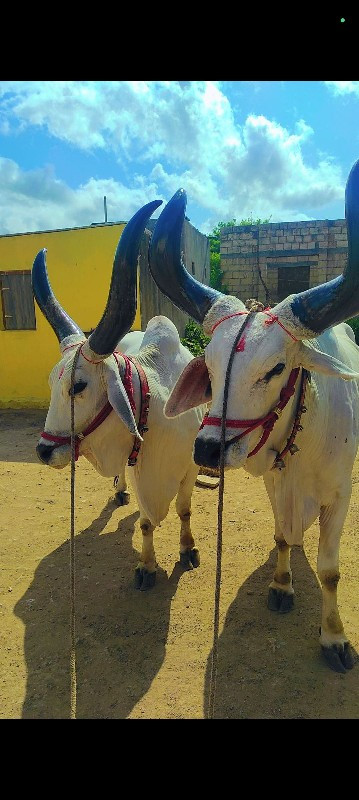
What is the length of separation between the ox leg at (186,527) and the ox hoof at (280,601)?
0.75 metres

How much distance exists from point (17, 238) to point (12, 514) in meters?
6.57

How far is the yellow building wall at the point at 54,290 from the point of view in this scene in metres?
9.30

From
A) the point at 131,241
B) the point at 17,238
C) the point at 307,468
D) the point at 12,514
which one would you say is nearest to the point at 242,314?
the point at 131,241

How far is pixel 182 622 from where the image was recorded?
10.5 ft

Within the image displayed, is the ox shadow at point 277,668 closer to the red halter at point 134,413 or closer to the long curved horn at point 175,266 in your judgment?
the red halter at point 134,413

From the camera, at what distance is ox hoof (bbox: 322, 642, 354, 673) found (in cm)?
270

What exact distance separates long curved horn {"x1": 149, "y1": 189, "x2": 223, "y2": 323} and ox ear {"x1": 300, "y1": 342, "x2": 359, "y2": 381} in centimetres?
49

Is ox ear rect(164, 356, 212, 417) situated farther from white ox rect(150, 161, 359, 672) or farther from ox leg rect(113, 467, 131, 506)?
ox leg rect(113, 467, 131, 506)

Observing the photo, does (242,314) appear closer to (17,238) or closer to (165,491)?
(165,491)

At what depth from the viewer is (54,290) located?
9.64 m

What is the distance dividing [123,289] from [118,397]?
23.5 inches

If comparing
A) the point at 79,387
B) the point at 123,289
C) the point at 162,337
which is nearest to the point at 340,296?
the point at 123,289

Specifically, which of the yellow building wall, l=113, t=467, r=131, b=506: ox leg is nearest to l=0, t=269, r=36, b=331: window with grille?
the yellow building wall

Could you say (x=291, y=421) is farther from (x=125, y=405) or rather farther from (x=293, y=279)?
(x=293, y=279)
